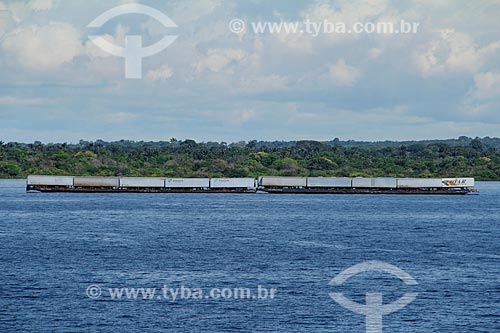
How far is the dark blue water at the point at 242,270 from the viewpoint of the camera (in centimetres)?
7744

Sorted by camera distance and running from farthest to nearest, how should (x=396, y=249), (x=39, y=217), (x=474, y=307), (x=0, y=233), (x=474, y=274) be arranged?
(x=39, y=217)
(x=0, y=233)
(x=396, y=249)
(x=474, y=274)
(x=474, y=307)

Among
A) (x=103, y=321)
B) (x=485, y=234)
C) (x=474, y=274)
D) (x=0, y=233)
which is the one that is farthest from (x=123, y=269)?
(x=485, y=234)

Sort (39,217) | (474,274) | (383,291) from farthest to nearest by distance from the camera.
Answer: (39,217) < (474,274) < (383,291)

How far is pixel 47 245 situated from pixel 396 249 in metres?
48.3

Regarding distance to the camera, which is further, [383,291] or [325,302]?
[383,291]

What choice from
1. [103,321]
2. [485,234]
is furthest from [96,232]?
[103,321]

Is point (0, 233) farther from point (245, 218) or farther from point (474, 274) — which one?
point (474, 274)

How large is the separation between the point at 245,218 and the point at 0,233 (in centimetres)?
5145

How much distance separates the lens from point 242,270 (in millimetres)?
102438

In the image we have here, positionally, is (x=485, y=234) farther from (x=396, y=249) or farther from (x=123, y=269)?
(x=123, y=269)

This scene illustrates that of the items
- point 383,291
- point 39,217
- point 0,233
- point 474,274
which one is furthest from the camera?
point 39,217

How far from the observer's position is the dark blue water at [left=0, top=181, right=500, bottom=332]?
77438mm

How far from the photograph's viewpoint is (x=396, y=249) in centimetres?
12631

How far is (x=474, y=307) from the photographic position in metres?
82.9
